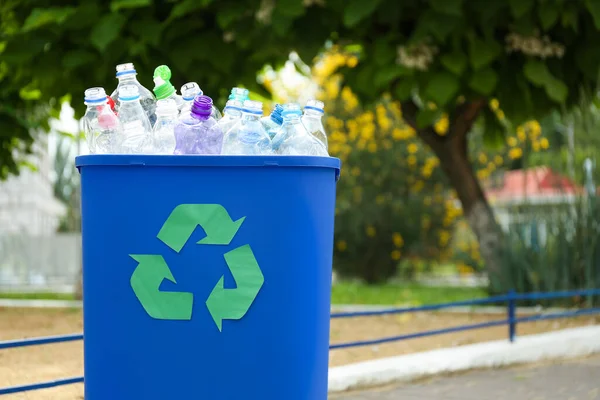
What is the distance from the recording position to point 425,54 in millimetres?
7102

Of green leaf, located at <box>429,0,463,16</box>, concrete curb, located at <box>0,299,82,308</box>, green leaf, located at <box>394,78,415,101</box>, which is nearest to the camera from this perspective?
green leaf, located at <box>429,0,463,16</box>

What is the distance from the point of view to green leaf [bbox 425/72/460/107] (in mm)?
6867

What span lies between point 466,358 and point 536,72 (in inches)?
97.3

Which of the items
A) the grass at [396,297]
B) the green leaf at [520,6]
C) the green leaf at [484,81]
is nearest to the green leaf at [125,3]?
the green leaf at [484,81]

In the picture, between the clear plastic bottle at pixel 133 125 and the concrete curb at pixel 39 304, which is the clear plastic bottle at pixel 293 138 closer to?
the clear plastic bottle at pixel 133 125

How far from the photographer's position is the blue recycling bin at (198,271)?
8.57 feet

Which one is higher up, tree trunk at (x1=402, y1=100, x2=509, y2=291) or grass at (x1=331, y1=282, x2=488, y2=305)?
tree trunk at (x1=402, y1=100, x2=509, y2=291)

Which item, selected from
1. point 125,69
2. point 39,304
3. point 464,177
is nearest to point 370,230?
point 464,177

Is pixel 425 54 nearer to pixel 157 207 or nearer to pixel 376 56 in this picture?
pixel 376 56

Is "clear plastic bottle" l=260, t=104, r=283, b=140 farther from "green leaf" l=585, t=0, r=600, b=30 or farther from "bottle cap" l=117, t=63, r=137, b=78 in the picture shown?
"green leaf" l=585, t=0, r=600, b=30

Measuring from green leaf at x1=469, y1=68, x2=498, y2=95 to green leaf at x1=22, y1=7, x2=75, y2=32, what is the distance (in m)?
3.15

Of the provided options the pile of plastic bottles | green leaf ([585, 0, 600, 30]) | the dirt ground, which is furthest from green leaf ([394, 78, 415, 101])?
the pile of plastic bottles

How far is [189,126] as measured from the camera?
2.72 metres

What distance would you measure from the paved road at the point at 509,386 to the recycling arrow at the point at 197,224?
2.81 m
